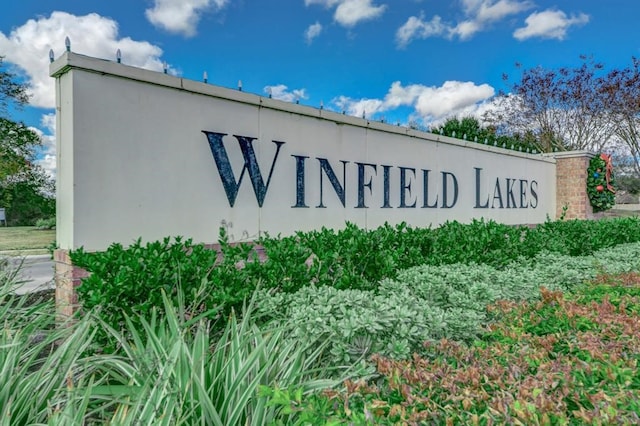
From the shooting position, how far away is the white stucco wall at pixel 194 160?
352 centimetres

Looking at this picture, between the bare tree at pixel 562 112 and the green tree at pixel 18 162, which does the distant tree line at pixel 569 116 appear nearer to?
the bare tree at pixel 562 112

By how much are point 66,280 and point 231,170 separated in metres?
1.76

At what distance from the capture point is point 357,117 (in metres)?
5.63

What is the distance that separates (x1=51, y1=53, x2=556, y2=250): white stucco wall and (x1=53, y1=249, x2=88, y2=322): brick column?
0.13 meters

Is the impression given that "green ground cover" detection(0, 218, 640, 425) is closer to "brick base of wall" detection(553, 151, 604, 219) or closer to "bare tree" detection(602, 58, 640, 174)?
"brick base of wall" detection(553, 151, 604, 219)

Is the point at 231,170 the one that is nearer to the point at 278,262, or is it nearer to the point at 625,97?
the point at 278,262

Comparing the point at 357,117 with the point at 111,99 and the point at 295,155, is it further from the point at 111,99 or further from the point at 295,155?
the point at 111,99

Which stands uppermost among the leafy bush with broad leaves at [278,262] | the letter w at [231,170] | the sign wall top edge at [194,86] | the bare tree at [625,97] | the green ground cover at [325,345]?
the bare tree at [625,97]

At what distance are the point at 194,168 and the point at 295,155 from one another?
125cm

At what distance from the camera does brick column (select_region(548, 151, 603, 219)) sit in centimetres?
1012

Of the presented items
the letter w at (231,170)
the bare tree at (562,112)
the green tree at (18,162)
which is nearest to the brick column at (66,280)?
the letter w at (231,170)

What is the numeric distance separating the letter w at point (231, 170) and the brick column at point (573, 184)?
27.4 feet

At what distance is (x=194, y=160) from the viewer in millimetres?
4129

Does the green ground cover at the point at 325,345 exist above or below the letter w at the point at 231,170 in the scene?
below
